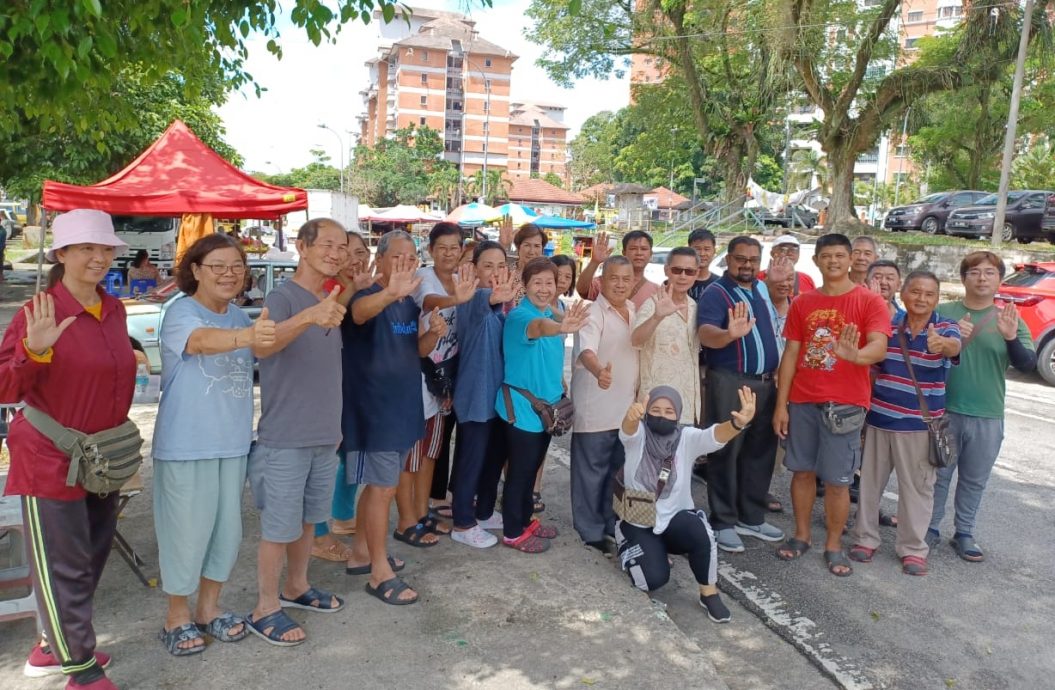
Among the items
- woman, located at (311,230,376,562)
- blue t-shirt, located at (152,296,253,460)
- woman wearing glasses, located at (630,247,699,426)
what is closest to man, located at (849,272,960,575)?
woman wearing glasses, located at (630,247,699,426)

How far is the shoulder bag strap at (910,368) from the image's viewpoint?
14.2ft

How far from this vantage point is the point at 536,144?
105 meters

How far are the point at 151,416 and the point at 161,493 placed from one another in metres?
4.52

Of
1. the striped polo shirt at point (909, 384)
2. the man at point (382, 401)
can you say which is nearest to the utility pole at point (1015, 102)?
the striped polo shirt at point (909, 384)

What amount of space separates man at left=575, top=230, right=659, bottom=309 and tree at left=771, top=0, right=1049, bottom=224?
1519 centimetres

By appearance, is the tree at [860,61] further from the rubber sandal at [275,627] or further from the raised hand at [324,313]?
the rubber sandal at [275,627]

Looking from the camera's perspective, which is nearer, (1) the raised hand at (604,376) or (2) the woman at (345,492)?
(2) the woman at (345,492)

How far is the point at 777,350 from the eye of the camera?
4633 mm

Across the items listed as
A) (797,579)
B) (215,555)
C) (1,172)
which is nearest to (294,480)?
(215,555)

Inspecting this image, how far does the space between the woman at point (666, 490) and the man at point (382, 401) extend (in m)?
1.07

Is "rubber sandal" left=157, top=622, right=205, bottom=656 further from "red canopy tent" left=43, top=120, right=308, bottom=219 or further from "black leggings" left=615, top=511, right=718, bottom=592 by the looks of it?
"red canopy tent" left=43, top=120, right=308, bottom=219

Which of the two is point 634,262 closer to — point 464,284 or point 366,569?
point 464,284

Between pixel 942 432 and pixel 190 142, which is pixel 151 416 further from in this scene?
pixel 942 432

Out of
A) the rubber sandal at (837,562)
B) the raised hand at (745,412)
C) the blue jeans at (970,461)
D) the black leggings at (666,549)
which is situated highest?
the raised hand at (745,412)
